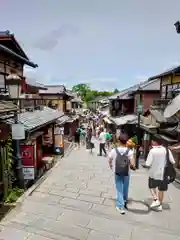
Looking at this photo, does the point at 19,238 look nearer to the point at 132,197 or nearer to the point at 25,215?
the point at 25,215

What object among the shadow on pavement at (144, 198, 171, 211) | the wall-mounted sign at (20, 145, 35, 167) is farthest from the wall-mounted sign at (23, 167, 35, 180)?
the shadow on pavement at (144, 198, 171, 211)

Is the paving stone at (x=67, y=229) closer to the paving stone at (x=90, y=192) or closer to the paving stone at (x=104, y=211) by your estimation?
the paving stone at (x=104, y=211)

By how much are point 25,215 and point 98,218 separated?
1.99m

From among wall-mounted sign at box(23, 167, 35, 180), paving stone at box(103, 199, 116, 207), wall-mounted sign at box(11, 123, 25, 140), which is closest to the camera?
paving stone at box(103, 199, 116, 207)

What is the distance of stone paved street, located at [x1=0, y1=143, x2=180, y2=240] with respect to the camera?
4969 millimetres

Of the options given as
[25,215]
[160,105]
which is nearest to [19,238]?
[25,215]

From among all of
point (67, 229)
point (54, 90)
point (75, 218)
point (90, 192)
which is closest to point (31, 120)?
point (90, 192)

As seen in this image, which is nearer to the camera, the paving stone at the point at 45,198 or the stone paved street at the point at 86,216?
Answer: the stone paved street at the point at 86,216

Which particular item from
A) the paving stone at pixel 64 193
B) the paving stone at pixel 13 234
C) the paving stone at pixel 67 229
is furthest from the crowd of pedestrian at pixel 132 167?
the paving stone at pixel 13 234

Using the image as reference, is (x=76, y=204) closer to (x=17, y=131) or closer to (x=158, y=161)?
(x=158, y=161)

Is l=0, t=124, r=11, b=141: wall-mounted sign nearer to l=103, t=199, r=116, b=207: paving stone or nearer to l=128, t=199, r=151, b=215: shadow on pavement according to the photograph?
l=103, t=199, r=116, b=207: paving stone

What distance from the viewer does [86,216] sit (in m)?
5.84

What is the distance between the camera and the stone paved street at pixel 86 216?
16.3 ft

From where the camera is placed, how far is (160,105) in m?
14.4
